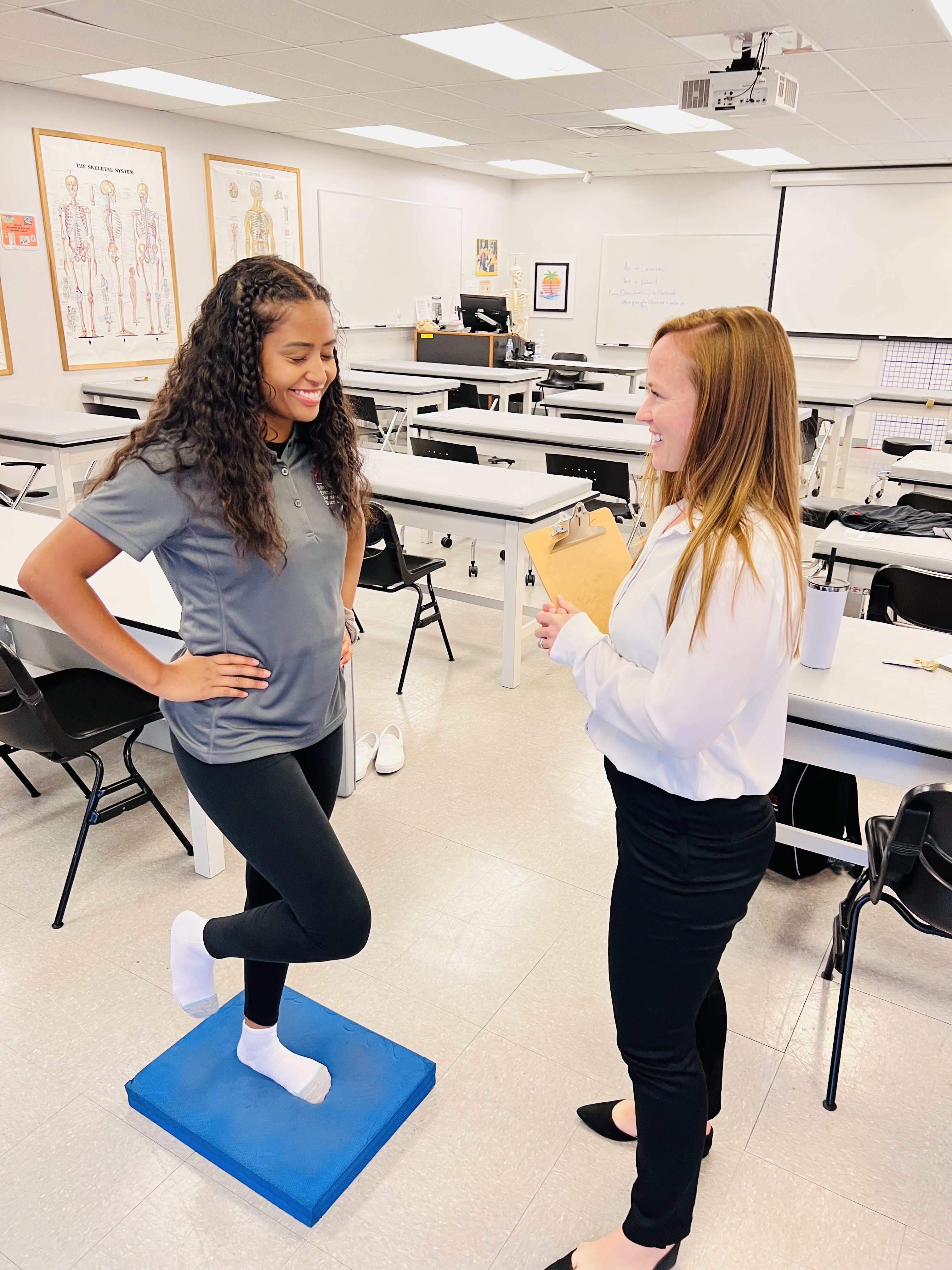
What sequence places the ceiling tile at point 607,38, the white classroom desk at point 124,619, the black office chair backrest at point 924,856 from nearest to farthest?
the black office chair backrest at point 924,856, the white classroom desk at point 124,619, the ceiling tile at point 607,38

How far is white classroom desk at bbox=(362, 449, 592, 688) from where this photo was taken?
11.7 feet

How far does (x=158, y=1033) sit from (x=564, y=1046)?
2.83 ft

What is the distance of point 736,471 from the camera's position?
1057 mm

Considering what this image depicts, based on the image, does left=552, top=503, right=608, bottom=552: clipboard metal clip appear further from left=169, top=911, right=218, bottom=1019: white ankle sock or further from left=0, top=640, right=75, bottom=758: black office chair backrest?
left=0, top=640, right=75, bottom=758: black office chair backrest

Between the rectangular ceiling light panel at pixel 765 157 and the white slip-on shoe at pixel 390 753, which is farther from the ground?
the rectangular ceiling light panel at pixel 765 157

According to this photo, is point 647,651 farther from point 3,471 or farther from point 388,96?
point 388,96

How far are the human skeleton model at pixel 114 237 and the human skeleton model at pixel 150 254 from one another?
149 mm

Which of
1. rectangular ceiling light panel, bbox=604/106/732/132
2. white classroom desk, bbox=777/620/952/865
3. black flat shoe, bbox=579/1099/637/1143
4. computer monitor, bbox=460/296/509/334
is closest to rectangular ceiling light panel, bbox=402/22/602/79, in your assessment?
rectangular ceiling light panel, bbox=604/106/732/132

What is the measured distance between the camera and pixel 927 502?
12.6 ft

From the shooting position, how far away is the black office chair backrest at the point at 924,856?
1.49 m

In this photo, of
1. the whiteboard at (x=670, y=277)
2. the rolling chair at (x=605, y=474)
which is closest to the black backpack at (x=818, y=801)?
the rolling chair at (x=605, y=474)

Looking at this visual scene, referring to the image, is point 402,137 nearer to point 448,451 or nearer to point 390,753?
point 448,451

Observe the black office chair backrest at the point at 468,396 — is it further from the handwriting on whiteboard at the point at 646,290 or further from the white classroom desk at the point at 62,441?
the handwriting on whiteboard at the point at 646,290

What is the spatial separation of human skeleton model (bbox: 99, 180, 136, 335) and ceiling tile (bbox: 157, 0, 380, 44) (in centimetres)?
A: 258
